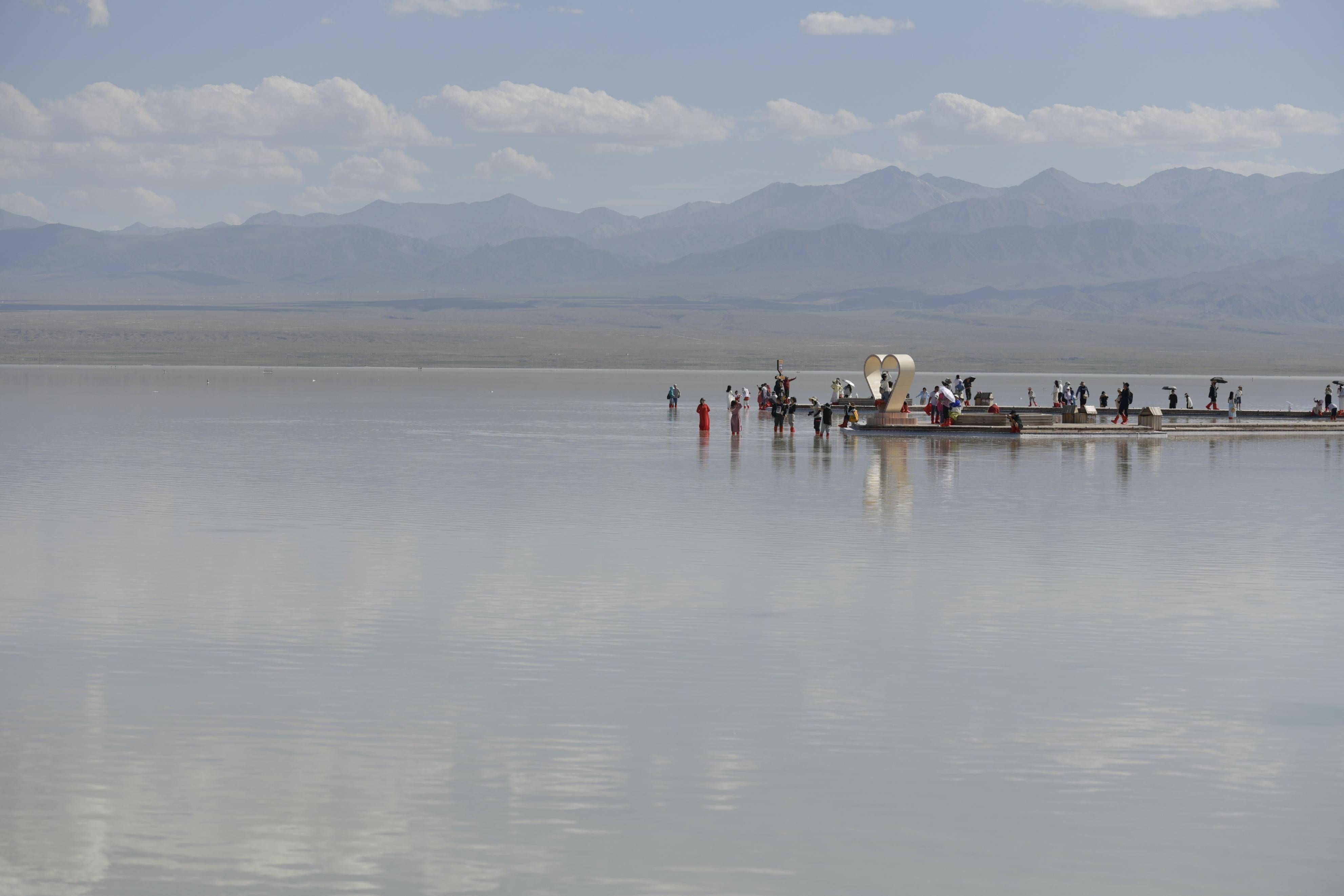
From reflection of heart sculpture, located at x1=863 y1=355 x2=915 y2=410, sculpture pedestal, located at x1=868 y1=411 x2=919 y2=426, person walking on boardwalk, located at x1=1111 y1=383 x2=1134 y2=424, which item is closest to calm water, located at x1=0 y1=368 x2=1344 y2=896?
sculpture pedestal, located at x1=868 y1=411 x2=919 y2=426

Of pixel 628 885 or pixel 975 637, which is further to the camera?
pixel 975 637

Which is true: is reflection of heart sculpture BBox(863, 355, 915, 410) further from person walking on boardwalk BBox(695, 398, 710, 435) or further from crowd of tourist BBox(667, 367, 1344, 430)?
person walking on boardwalk BBox(695, 398, 710, 435)

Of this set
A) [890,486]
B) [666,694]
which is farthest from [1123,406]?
[666,694]

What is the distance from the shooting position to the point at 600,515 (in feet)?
86.3

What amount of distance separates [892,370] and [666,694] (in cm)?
4663

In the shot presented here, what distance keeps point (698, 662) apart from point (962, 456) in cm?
2884

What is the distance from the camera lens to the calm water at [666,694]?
9078mm

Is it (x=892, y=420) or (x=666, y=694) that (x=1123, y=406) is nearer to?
(x=892, y=420)

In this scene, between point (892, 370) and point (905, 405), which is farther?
point (892, 370)

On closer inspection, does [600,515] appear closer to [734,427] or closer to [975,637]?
[975,637]

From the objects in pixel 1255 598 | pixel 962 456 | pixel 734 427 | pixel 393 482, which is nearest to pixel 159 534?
pixel 393 482

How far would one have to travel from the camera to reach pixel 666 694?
12.9 meters

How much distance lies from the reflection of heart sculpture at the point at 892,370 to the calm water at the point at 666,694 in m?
23.8

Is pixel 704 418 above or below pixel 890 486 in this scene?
above
